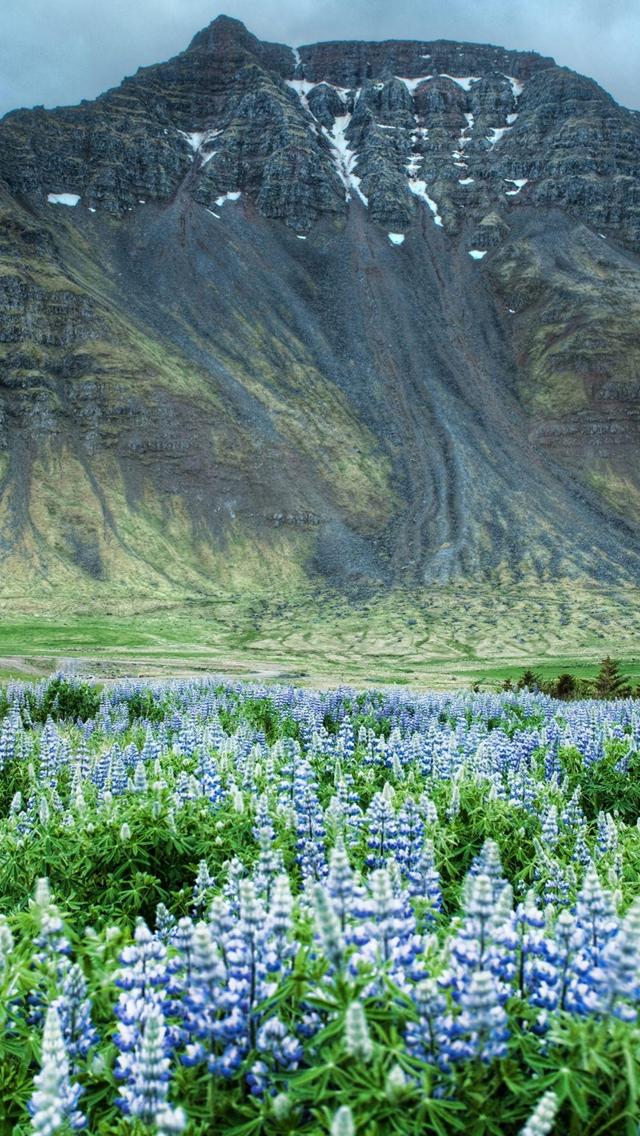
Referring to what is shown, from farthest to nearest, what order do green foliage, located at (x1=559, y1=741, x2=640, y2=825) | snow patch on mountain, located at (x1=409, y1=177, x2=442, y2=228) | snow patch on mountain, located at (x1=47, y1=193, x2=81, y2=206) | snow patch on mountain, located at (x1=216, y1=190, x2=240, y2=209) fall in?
snow patch on mountain, located at (x1=409, y1=177, x2=442, y2=228) < snow patch on mountain, located at (x1=216, y1=190, x2=240, y2=209) < snow patch on mountain, located at (x1=47, y1=193, x2=81, y2=206) < green foliage, located at (x1=559, y1=741, x2=640, y2=825)

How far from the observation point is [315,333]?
402 feet

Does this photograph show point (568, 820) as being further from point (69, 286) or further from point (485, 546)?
point (69, 286)

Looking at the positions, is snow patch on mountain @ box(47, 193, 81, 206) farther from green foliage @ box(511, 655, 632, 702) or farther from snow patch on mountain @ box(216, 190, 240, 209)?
green foliage @ box(511, 655, 632, 702)

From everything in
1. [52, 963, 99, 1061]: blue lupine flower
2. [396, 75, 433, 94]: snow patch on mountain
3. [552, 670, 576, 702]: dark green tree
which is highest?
[396, 75, 433, 94]: snow patch on mountain

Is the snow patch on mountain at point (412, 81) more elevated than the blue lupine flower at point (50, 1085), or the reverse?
Result: the snow patch on mountain at point (412, 81)

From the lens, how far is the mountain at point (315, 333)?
93.6 m

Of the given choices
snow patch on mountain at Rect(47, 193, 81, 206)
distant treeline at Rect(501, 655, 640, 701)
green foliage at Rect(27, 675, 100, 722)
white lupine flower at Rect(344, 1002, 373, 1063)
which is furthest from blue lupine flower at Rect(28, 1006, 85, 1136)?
snow patch on mountain at Rect(47, 193, 81, 206)

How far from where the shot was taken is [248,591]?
8825cm

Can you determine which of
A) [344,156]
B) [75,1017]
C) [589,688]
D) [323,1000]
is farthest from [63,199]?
[323,1000]

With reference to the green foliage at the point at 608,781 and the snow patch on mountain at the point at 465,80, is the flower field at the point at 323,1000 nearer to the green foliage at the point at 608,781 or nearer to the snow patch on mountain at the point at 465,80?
the green foliage at the point at 608,781

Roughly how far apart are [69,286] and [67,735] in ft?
333

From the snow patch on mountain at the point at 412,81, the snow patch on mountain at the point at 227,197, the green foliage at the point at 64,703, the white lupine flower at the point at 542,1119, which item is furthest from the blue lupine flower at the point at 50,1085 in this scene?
the snow patch on mountain at the point at 412,81

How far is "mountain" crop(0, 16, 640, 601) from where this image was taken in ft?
307

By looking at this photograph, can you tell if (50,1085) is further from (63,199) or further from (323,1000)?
(63,199)
